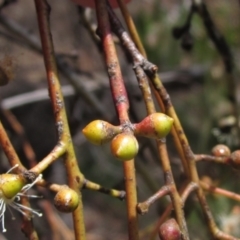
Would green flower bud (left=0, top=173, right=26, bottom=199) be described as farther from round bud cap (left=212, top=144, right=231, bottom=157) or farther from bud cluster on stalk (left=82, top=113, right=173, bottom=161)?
round bud cap (left=212, top=144, right=231, bottom=157)

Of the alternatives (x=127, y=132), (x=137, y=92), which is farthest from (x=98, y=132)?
(x=137, y=92)

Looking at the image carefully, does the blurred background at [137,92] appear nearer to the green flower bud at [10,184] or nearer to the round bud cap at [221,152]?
the round bud cap at [221,152]

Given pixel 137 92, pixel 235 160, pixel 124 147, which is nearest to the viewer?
pixel 124 147

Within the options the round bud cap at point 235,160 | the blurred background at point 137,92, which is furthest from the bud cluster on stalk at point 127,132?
the blurred background at point 137,92

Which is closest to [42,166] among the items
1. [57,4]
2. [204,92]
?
[204,92]

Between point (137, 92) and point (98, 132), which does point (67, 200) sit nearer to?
point (98, 132)

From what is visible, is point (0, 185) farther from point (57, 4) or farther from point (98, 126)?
point (57, 4)
